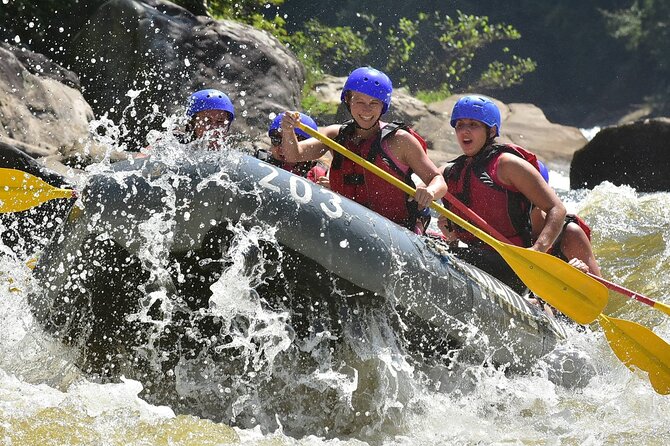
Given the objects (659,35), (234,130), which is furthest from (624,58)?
(234,130)

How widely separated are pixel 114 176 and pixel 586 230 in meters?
3.11

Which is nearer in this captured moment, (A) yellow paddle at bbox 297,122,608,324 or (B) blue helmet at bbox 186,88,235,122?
(A) yellow paddle at bbox 297,122,608,324

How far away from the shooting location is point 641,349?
4.68 m

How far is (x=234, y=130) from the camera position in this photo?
9719 mm

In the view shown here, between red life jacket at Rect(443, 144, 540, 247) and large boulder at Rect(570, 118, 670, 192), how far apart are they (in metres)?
8.59

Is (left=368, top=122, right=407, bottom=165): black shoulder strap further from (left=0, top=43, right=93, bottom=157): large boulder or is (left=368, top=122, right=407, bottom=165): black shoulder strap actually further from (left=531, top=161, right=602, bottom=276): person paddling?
(left=0, top=43, right=93, bottom=157): large boulder

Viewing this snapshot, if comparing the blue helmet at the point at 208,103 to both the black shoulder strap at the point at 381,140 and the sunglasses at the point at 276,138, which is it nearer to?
the sunglasses at the point at 276,138

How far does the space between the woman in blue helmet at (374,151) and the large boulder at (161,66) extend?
492cm

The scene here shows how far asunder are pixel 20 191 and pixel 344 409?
1723mm

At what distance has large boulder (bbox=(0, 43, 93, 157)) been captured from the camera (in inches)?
305

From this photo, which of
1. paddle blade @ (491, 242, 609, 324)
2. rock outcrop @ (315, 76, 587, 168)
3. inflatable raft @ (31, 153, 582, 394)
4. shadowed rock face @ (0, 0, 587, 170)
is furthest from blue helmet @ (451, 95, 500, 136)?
rock outcrop @ (315, 76, 587, 168)

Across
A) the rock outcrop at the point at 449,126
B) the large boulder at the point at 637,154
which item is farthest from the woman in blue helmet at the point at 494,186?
the large boulder at the point at 637,154

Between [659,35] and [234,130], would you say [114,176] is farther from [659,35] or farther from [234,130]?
[659,35]

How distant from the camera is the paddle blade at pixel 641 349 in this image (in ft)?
15.1
